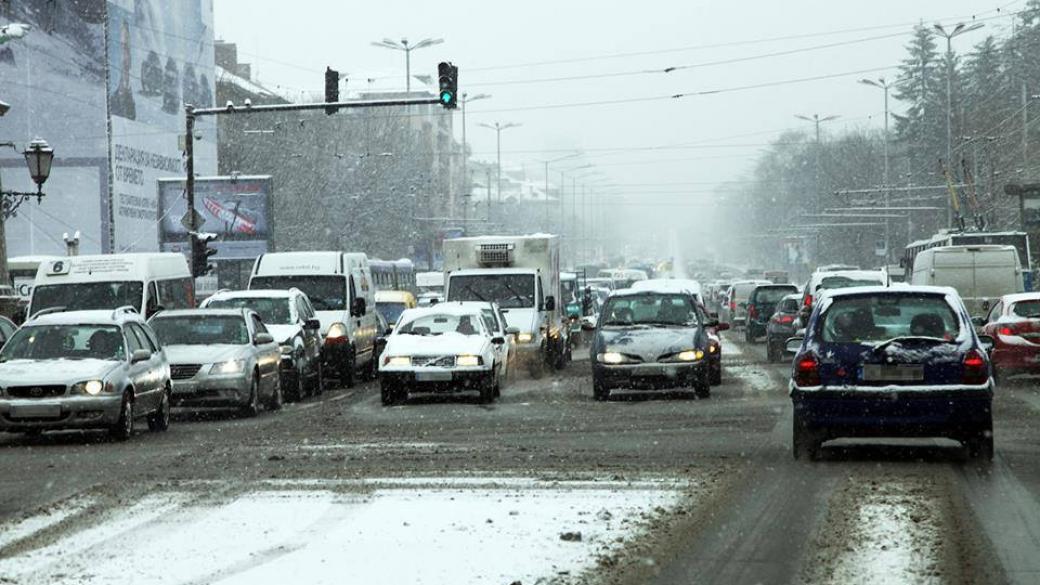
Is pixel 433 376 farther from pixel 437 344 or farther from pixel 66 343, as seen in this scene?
pixel 66 343

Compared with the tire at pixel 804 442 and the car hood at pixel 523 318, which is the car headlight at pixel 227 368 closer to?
the tire at pixel 804 442

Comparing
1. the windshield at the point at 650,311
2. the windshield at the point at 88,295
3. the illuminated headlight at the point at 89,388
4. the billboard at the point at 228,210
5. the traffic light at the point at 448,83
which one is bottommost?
the illuminated headlight at the point at 89,388

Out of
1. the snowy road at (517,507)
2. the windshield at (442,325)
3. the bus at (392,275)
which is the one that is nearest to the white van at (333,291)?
the windshield at (442,325)

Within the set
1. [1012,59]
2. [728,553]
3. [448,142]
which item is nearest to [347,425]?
[728,553]

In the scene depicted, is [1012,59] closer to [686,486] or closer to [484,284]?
[484,284]

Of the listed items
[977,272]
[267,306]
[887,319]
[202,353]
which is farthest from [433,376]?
[977,272]

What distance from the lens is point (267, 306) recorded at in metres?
30.7

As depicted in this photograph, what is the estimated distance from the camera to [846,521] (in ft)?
38.1

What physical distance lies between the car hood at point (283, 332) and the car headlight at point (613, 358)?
18.0 feet

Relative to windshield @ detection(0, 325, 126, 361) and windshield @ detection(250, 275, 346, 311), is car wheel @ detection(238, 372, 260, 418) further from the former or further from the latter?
windshield @ detection(250, 275, 346, 311)

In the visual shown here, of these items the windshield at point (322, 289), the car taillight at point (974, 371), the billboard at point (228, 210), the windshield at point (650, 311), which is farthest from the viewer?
the billboard at point (228, 210)

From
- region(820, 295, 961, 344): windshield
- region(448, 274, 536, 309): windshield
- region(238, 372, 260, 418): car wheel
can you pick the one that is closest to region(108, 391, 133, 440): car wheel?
region(238, 372, 260, 418): car wheel

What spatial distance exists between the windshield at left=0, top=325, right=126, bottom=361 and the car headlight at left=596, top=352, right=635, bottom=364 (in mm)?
7699

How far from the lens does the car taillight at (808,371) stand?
51.7ft
